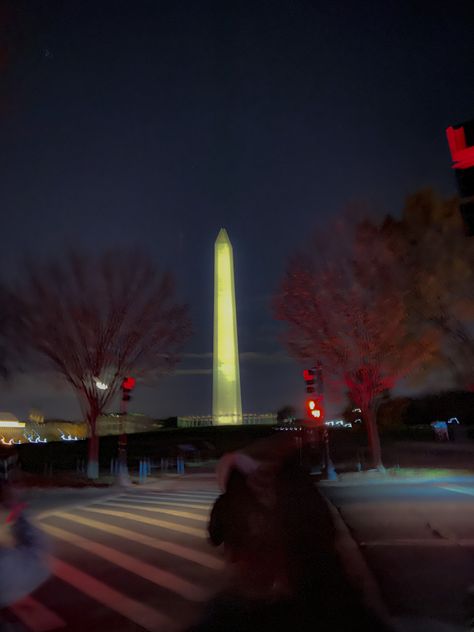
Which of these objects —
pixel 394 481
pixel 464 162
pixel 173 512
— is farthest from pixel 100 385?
pixel 464 162

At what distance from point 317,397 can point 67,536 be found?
10.1 meters

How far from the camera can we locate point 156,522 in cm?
1221

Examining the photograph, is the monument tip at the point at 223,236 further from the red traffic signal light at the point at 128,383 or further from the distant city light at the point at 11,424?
the distant city light at the point at 11,424

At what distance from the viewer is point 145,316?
84.0 feet

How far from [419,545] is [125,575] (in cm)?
447

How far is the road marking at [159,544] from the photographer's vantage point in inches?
311

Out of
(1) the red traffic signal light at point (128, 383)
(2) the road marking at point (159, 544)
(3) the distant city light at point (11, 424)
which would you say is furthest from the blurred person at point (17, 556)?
(3) the distant city light at point (11, 424)

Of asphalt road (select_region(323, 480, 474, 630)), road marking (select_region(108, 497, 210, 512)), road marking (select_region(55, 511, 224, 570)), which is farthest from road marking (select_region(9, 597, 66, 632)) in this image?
road marking (select_region(108, 497, 210, 512))

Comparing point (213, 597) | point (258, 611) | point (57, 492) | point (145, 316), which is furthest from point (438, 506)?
point (145, 316)

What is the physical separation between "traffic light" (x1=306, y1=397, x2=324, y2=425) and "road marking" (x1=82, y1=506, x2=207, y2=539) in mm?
6775

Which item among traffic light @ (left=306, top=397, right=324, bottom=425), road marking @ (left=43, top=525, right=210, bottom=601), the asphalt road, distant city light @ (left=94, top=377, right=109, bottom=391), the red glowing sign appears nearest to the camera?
the red glowing sign

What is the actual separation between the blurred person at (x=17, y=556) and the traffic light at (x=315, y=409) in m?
13.3

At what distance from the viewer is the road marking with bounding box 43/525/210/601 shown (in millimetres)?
6285

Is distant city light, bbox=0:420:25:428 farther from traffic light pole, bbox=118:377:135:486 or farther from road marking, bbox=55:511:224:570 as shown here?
road marking, bbox=55:511:224:570
